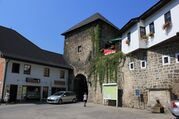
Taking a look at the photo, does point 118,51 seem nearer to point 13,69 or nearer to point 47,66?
point 47,66

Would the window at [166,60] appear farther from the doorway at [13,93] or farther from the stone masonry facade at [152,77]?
the doorway at [13,93]

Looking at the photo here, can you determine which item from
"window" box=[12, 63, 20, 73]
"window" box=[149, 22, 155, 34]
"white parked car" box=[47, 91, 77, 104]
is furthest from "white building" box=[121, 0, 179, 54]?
"window" box=[12, 63, 20, 73]

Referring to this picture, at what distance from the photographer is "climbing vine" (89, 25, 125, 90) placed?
2392cm

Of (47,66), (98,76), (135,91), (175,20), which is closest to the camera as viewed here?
(175,20)

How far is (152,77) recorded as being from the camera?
63.1 feet

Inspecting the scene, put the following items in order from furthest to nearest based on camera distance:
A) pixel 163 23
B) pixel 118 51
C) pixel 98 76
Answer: pixel 98 76
pixel 118 51
pixel 163 23

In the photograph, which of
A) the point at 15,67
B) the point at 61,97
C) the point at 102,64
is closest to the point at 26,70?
the point at 15,67

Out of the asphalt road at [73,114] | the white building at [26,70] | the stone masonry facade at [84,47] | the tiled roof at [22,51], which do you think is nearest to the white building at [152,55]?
the asphalt road at [73,114]

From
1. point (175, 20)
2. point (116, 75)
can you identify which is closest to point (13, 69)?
point (116, 75)

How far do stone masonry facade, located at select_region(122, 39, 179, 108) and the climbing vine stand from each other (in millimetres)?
1493

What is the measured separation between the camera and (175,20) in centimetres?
1546

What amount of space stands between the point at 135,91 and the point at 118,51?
566cm

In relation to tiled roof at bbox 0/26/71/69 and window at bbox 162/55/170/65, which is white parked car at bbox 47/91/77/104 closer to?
tiled roof at bbox 0/26/71/69

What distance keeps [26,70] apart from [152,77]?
48.9 ft
